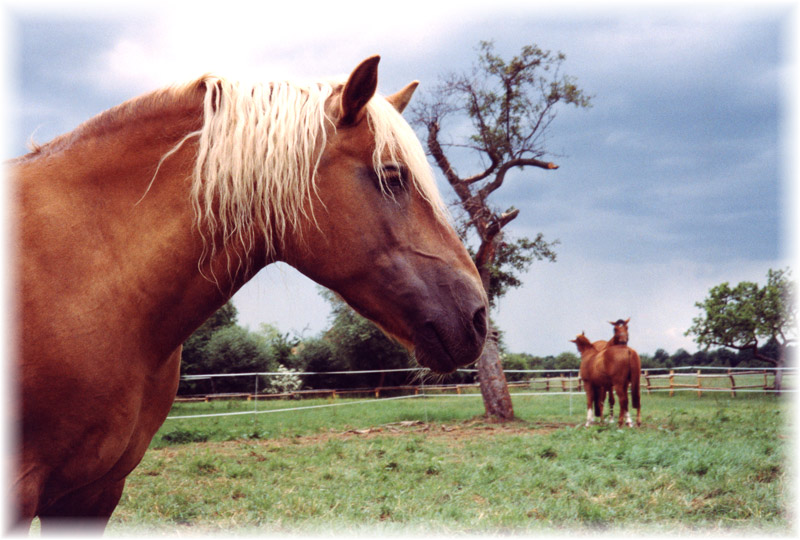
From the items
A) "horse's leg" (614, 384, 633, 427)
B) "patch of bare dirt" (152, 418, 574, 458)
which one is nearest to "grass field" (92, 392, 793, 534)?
"patch of bare dirt" (152, 418, 574, 458)

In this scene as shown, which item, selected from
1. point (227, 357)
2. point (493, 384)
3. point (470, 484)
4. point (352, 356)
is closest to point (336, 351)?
point (352, 356)

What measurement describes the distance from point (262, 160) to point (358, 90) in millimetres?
353

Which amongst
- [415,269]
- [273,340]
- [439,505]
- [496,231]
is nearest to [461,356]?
[415,269]

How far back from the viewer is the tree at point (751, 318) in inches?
1089

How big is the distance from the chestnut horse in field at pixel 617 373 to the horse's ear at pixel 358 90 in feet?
32.4

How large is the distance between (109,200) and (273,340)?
27.7 meters

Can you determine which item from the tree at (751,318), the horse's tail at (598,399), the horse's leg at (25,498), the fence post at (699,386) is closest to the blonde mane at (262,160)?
the horse's leg at (25,498)

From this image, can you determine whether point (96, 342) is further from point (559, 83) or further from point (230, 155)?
point (559, 83)

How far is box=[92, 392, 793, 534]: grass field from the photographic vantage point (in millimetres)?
3980

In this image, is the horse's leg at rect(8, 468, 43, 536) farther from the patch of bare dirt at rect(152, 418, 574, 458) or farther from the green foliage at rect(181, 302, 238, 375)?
the green foliage at rect(181, 302, 238, 375)

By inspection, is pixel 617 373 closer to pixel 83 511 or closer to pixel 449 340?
pixel 449 340

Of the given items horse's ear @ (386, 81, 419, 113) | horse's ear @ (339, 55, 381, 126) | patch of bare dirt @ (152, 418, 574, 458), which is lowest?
patch of bare dirt @ (152, 418, 574, 458)

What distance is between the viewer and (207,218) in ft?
5.14

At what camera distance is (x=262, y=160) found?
5.23 feet
